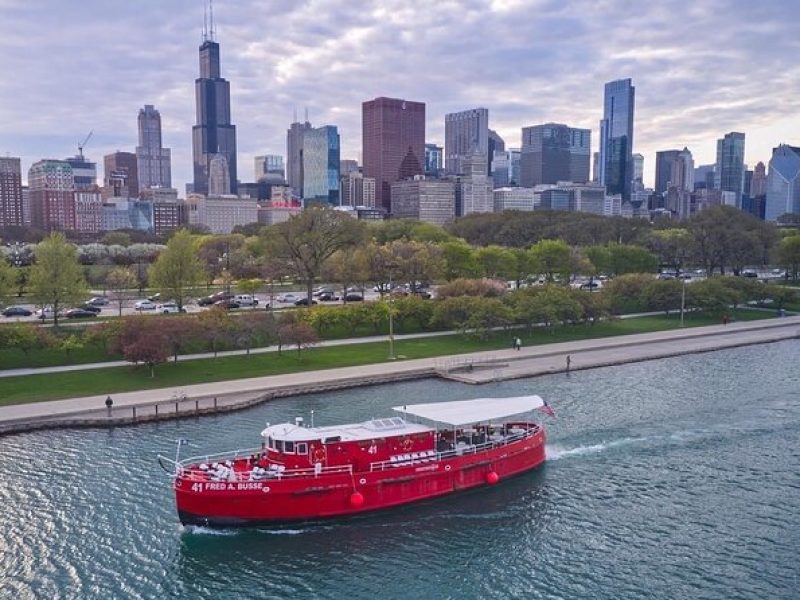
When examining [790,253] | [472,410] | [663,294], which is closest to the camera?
[472,410]

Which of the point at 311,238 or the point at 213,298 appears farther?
the point at 213,298

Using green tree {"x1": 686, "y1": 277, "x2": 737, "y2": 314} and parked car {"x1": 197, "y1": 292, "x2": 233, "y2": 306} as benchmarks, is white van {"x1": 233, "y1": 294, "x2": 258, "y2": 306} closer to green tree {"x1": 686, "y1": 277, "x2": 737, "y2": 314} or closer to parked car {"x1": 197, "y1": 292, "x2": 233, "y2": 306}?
parked car {"x1": 197, "y1": 292, "x2": 233, "y2": 306}

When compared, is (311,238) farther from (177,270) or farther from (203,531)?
(203,531)

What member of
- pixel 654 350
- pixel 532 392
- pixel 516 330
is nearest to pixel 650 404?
pixel 532 392

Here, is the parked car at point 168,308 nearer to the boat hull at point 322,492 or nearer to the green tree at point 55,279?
the green tree at point 55,279

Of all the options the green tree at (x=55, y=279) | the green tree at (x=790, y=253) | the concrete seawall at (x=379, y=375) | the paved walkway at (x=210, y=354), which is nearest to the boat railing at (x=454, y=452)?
the concrete seawall at (x=379, y=375)

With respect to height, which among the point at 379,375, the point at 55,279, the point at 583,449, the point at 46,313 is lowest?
the point at 583,449

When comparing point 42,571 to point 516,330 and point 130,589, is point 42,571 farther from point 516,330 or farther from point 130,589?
point 516,330

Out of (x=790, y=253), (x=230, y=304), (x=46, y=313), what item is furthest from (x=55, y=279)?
(x=790, y=253)
